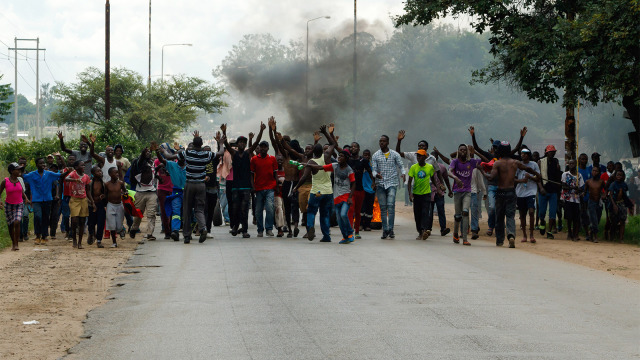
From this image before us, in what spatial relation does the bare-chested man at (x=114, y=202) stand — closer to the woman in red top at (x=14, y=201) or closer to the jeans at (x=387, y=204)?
the woman in red top at (x=14, y=201)

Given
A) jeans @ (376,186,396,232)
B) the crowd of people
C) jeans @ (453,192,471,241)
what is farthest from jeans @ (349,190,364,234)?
jeans @ (453,192,471,241)

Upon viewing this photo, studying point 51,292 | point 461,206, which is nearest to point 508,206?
point 461,206

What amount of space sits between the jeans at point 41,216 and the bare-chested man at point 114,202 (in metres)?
1.73

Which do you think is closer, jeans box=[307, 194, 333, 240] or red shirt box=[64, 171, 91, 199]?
red shirt box=[64, 171, 91, 199]

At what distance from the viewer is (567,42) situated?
55.1 ft

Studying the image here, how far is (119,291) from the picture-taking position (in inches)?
A: 371

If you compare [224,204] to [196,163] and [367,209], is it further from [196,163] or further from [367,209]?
[196,163]

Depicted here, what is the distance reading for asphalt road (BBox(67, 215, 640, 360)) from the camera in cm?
648

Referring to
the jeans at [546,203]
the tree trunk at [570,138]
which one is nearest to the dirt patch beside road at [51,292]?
the jeans at [546,203]

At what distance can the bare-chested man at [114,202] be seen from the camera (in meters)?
14.4

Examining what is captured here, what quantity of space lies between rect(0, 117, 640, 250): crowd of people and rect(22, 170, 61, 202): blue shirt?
17mm

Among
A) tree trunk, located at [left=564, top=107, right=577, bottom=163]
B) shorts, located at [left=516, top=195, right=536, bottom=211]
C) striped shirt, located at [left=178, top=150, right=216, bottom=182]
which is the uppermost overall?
tree trunk, located at [left=564, top=107, right=577, bottom=163]

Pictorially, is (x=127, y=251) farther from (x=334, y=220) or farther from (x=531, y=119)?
(x=531, y=119)

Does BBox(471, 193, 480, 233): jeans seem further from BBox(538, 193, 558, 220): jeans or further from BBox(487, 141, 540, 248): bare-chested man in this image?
BBox(538, 193, 558, 220): jeans
